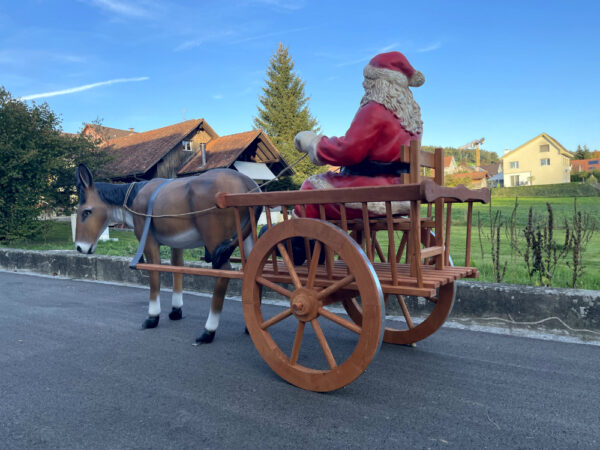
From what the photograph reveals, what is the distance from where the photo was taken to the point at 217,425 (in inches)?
87.0

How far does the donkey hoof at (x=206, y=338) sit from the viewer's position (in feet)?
11.7

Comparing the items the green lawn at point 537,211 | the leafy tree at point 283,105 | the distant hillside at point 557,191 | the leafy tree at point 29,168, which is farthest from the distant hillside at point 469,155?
the leafy tree at point 29,168

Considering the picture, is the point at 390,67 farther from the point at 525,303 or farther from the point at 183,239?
the point at 525,303

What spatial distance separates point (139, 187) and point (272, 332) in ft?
6.01

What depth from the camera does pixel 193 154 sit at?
23.8m

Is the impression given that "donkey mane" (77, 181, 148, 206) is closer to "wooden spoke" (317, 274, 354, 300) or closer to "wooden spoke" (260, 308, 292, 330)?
"wooden spoke" (260, 308, 292, 330)

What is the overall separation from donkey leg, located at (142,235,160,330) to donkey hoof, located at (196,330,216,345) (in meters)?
0.74

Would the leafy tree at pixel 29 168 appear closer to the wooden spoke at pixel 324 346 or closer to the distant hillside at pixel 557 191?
the wooden spoke at pixel 324 346

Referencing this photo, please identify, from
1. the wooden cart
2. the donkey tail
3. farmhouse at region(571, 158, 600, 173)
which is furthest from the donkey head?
farmhouse at region(571, 158, 600, 173)

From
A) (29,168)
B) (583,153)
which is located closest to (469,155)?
(583,153)

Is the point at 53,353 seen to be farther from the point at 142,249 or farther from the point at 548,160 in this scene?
the point at 548,160

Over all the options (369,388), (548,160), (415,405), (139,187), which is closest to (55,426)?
(369,388)

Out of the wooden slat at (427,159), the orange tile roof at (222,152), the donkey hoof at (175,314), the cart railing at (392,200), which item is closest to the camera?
the cart railing at (392,200)

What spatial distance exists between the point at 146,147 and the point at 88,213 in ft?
68.5
